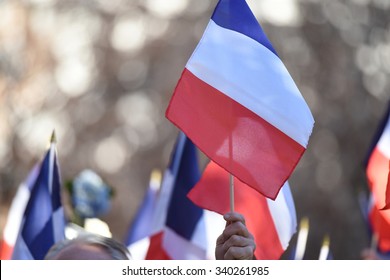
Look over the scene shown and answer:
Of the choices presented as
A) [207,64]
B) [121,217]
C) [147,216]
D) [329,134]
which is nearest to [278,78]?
[207,64]

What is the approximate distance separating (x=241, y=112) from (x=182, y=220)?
1.27m

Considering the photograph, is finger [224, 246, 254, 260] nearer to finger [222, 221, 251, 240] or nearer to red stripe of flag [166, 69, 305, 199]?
finger [222, 221, 251, 240]

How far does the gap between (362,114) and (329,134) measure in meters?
0.34

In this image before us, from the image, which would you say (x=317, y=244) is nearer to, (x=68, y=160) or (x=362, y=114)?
(x=362, y=114)

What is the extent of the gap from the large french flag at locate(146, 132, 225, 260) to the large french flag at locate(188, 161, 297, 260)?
1.82 feet

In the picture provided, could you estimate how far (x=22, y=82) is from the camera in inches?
318

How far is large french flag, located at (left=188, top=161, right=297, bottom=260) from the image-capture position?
302 cm

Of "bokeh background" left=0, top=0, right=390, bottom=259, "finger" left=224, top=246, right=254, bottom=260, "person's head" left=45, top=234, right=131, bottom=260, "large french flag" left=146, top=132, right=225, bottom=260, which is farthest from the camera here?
"bokeh background" left=0, top=0, right=390, bottom=259

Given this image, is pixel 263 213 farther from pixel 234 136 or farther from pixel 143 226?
pixel 143 226

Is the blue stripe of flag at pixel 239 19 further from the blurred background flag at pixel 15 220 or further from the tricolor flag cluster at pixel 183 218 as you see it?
the blurred background flag at pixel 15 220

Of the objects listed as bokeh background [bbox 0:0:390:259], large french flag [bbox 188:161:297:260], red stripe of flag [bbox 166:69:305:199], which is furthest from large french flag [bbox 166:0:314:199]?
bokeh background [bbox 0:0:390:259]

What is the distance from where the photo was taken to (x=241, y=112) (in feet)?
8.65

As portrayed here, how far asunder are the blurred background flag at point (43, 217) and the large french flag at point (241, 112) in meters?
0.97
